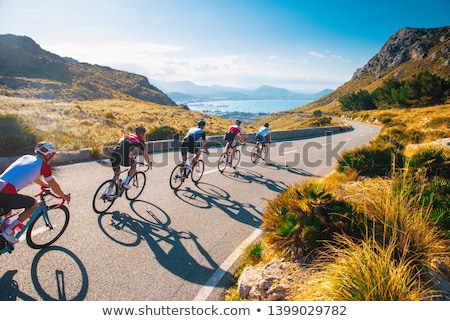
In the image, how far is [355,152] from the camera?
8.59 m

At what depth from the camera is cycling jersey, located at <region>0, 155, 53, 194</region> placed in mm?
3299

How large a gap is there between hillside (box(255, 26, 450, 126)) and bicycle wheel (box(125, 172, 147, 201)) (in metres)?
90.5

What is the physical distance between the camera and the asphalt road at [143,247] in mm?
3199

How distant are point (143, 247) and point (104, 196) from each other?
1776mm

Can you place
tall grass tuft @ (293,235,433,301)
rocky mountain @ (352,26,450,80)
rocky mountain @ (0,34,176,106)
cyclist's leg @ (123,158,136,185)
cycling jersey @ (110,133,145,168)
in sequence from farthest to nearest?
rocky mountain @ (352,26,450,80) < rocky mountain @ (0,34,176,106) < cyclist's leg @ (123,158,136,185) < cycling jersey @ (110,133,145,168) < tall grass tuft @ (293,235,433,301)

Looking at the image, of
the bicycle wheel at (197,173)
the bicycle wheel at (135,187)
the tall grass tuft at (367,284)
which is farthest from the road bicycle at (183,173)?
the tall grass tuft at (367,284)

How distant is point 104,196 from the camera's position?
5.28 meters

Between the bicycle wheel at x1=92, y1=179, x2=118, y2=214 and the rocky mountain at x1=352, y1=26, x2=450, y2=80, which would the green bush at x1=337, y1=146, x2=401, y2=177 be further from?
the rocky mountain at x1=352, y1=26, x2=450, y2=80

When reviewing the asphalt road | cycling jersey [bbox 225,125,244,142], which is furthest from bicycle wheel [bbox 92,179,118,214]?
cycling jersey [bbox 225,125,244,142]

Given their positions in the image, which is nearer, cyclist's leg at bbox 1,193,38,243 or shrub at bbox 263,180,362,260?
cyclist's leg at bbox 1,193,38,243

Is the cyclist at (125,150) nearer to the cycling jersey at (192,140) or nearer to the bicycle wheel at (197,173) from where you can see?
the cycling jersey at (192,140)

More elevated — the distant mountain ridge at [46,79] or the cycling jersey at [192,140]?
the distant mountain ridge at [46,79]

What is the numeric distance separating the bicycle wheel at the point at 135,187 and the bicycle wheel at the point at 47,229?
166cm

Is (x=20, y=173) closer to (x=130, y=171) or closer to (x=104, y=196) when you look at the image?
(x=104, y=196)
